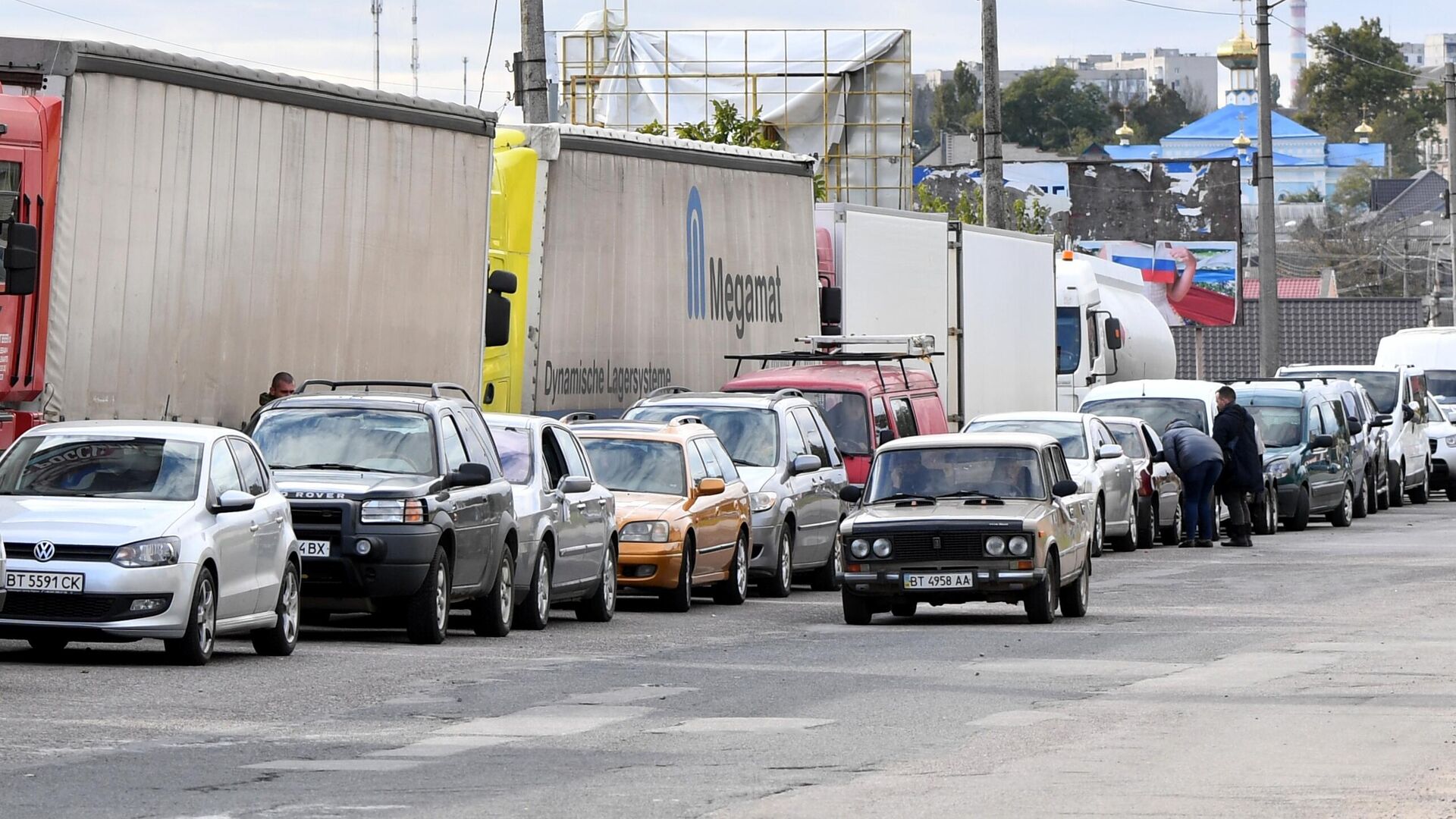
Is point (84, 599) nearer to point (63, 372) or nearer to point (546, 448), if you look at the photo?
point (63, 372)

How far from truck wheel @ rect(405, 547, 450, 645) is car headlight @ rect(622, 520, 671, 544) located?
3538 millimetres

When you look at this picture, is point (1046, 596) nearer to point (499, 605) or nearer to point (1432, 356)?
point (499, 605)

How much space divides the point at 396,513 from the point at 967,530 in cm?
434

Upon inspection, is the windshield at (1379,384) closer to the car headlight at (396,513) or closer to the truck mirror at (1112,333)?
the truck mirror at (1112,333)

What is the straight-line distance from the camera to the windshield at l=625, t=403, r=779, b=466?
23250 mm

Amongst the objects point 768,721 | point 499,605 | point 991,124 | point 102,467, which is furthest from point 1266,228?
point 768,721

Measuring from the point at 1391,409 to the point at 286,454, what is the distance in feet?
93.0

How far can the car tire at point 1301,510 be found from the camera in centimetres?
3444

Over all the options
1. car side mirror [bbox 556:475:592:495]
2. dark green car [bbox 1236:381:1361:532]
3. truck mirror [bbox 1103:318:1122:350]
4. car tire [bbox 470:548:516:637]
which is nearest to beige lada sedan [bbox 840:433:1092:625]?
car side mirror [bbox 556:475:592:495]

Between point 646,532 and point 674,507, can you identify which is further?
point 674,507

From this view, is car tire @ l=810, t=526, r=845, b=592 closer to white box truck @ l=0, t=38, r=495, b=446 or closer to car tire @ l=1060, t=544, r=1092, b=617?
white box truck @ l=0, t=38, r=495, b=446

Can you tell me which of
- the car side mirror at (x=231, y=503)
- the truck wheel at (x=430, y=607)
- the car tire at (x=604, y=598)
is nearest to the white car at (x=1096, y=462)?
the car tire at (x=604, y=598)

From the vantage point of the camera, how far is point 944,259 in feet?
106

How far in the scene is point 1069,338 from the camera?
136 ft
